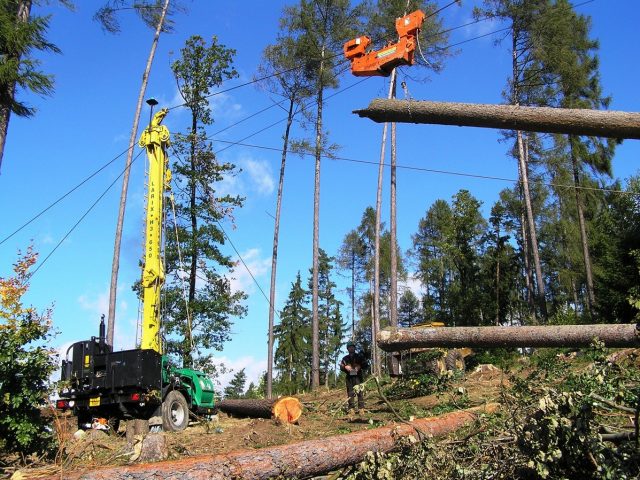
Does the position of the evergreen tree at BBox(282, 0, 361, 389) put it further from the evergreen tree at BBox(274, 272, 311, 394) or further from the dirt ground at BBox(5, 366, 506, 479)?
the evergreen tree at BBox(274, 272, 311, 394)

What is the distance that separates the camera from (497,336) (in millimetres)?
7402

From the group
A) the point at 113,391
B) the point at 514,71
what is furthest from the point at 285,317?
the point at 113,391

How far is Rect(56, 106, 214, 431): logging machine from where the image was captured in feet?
34.0

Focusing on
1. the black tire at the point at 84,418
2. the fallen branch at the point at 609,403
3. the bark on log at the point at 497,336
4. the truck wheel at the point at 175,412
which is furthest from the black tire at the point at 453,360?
the fallen branch at the point at 609,403

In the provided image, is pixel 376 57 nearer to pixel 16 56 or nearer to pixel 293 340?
pixel 16 56

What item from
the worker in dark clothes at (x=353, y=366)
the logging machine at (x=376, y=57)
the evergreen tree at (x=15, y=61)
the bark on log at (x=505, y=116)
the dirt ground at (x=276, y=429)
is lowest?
the dirt ground at (x=276, y=429)

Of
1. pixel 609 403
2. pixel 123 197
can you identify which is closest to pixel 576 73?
pixel 123 197

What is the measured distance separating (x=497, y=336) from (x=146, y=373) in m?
6.28

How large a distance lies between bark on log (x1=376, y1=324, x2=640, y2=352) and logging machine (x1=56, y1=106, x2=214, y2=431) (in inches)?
193

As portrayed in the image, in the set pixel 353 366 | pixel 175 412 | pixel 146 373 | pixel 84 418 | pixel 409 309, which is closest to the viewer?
pixel 146 373

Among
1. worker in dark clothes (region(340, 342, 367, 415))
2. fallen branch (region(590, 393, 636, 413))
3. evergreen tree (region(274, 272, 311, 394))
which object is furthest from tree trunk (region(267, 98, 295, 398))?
evergreen tree (region(274, 272, 311, 394))

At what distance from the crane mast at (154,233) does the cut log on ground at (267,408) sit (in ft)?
8.82

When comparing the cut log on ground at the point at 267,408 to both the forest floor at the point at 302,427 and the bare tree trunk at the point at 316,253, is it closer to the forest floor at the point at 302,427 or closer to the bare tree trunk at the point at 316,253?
the forest floor at the point at 302,427

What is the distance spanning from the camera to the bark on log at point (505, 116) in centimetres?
430
